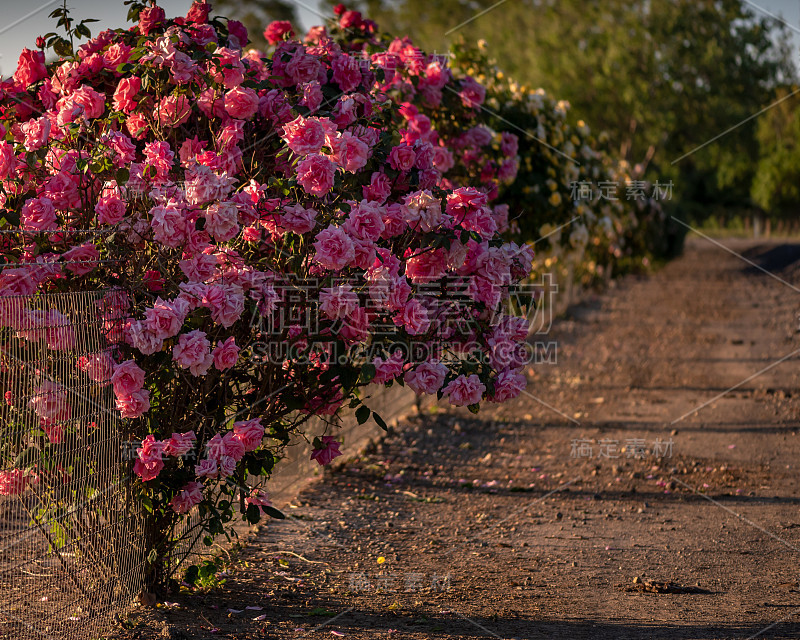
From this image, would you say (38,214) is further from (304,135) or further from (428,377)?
(428,377)

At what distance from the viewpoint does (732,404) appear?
952 cm

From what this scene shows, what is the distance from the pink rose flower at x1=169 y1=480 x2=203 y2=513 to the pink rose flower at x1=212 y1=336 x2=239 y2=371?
629 mm

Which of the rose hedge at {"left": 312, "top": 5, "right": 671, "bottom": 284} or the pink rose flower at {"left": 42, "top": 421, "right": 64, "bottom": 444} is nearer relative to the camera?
the pink rose flower at {"left": 42, "top": 421, "right": 64, "bottom": 444}

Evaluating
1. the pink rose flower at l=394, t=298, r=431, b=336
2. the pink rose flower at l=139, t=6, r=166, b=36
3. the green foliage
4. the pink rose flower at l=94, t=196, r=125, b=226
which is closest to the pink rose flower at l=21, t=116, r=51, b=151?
the pink rose flower at l=94, t=196, r=125, b=226

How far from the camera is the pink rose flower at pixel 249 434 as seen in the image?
12.3 ft

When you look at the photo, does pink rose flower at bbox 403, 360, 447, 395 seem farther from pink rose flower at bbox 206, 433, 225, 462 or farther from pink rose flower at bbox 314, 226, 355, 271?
pink rose flower at bbox 206, 433, 225, 462

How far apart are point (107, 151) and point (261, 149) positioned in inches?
27.4

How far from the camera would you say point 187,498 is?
3938 millimetres

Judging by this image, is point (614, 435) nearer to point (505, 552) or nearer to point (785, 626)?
point (505, 552)

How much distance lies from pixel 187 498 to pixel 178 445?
0.29m

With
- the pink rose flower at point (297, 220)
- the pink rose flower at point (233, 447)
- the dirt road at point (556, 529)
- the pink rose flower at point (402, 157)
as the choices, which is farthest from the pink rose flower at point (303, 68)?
the dirt road at point (556, 529)

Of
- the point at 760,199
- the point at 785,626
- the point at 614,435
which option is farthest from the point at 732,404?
the point at 760,199

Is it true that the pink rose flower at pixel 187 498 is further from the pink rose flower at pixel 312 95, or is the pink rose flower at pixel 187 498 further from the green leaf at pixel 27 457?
the pink rose flower at pixel 312 95

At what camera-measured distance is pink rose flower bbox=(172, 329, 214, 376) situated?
351 centimetres
